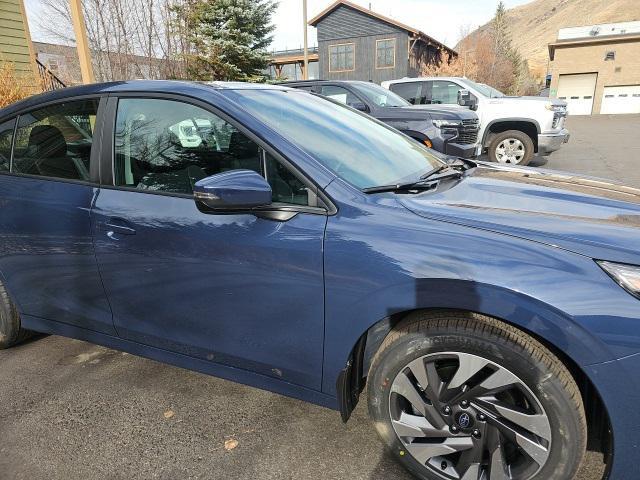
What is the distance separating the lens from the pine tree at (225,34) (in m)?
17.2

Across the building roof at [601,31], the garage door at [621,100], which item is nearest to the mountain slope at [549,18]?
the building roof at [601,31]

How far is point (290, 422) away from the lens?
245 cm

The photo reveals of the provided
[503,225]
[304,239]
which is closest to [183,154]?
[304,239]

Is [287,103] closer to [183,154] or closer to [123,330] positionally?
[183,154]

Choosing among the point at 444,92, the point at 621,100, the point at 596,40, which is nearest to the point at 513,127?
the point at 444,92

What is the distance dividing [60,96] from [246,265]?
166cm

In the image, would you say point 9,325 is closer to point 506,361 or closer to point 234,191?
point 234,191

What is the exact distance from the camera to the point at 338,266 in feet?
6.20

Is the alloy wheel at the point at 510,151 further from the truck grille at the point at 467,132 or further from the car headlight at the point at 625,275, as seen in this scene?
the car headlight at the point at 625,275

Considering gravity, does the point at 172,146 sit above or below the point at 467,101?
below

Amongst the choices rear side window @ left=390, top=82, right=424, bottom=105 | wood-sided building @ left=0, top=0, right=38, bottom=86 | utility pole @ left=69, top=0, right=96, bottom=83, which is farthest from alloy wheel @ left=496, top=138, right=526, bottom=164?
wood-sided building @ left=0, top=0, right=38, bottom=86

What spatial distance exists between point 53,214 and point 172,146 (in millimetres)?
788

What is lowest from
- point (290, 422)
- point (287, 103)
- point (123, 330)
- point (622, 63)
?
point (290, 422)

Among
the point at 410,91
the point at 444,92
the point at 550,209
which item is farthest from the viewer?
the point at 410,91
